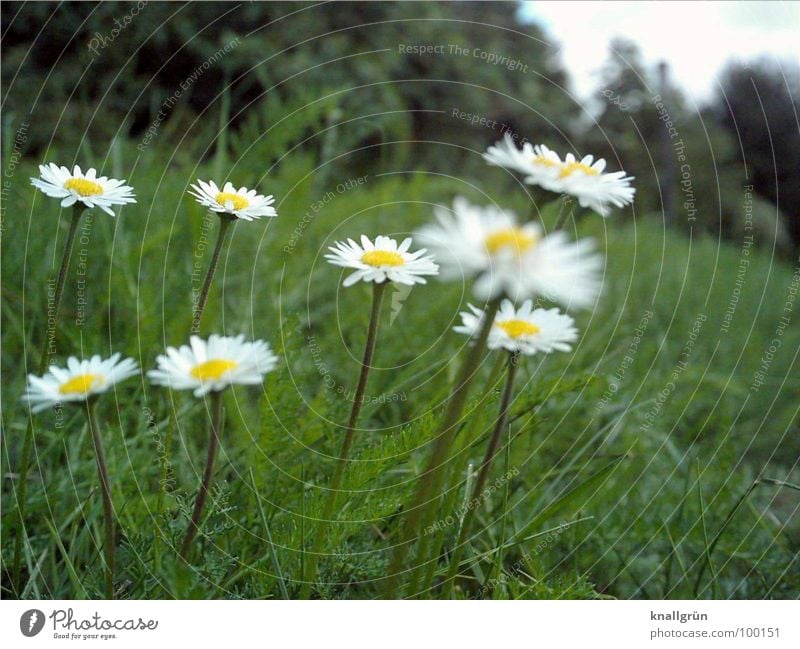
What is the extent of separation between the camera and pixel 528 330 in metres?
0.43

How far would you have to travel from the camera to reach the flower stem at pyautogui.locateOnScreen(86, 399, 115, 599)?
36 cm

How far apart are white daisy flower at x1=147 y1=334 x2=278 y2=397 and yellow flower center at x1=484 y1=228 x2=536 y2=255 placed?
0.12m

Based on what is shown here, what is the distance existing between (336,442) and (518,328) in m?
0.18

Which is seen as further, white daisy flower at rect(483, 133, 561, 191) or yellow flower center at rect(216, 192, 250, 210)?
yellow flower center at rect(216, 192, 250, 210)

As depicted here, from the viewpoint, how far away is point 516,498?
62 cm

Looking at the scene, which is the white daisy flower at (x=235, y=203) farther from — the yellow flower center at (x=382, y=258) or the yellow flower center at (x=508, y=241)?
the yellow flower center at (x=508, y=241)

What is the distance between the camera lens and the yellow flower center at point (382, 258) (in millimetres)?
402

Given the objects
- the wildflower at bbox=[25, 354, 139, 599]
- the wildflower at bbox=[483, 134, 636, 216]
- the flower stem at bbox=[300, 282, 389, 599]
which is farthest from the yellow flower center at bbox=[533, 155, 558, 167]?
the wildflower at bbox=[25, 354, 139, 599]

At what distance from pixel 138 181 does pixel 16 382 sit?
19.2 inches

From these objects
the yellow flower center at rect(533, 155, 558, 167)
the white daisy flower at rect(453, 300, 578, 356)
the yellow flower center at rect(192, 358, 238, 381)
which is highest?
the yellow flower center at rect(533, 155, 558, 167)

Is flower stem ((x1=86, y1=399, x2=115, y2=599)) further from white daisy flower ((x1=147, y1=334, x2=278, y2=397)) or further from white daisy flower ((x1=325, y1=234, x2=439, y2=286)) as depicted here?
white daisy flower ((x1=325, y1=234, x2=439, y2=286))

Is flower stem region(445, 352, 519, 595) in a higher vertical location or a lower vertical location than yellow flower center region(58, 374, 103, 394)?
lower

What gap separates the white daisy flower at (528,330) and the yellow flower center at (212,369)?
0.13 m
